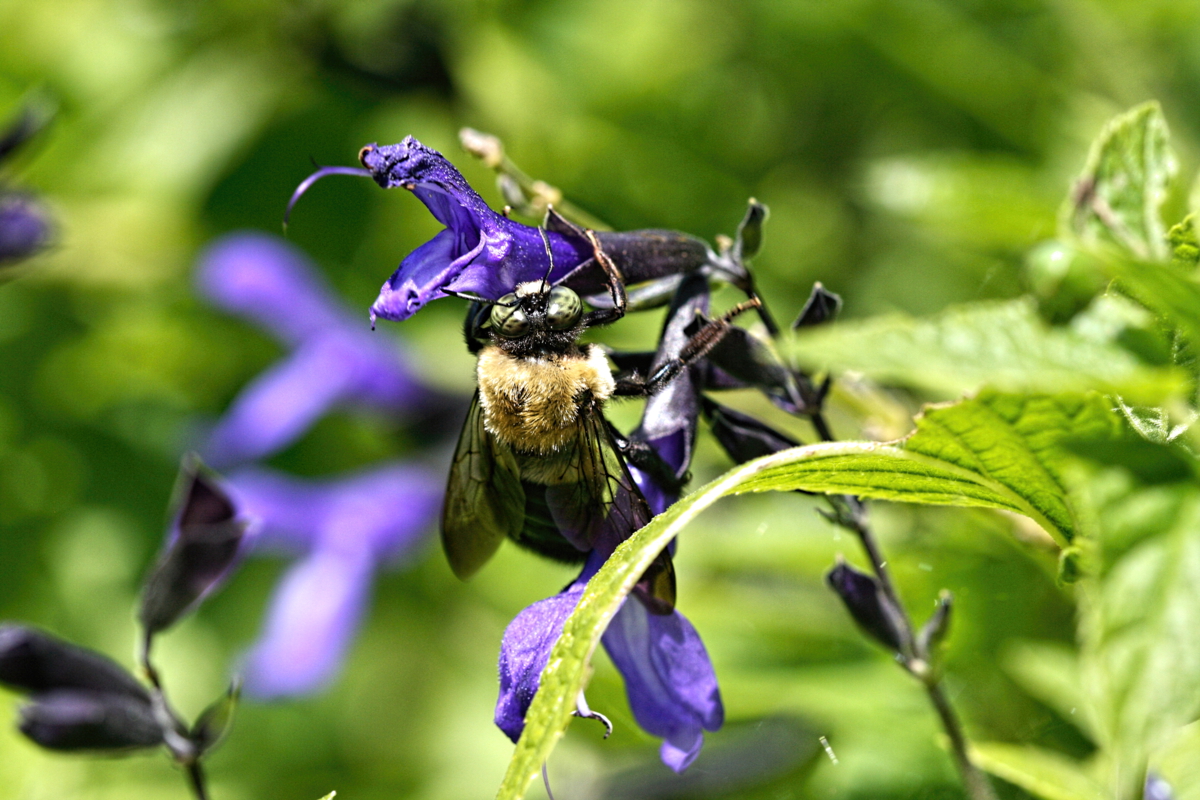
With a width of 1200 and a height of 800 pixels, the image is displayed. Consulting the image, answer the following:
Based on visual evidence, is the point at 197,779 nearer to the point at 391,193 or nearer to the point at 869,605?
the point at 869,605

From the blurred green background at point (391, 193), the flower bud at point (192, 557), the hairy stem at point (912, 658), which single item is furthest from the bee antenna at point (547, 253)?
the blurred green background at point (391, 193)

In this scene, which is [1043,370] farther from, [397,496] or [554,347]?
[397,496]

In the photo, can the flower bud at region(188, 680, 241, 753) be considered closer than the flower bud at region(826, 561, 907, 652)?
No

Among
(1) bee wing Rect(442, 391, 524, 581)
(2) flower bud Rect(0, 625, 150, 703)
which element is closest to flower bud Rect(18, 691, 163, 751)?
(2) flower bud Rect(0, 625, 150, 703)

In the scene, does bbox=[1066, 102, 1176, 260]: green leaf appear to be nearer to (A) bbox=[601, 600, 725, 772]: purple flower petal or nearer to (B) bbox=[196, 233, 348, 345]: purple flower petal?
(A) bbox=[601, 600, 725, 772]: purple flower petal

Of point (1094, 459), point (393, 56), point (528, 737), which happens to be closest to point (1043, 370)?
point (1094, 459)

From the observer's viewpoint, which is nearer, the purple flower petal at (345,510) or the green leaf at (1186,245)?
the green leaf at (1186,245)

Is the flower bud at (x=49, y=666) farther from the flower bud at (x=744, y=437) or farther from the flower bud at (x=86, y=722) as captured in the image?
the flower bud at (x=744, y=437)

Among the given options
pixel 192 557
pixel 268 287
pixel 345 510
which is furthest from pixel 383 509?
pixel 192 557
